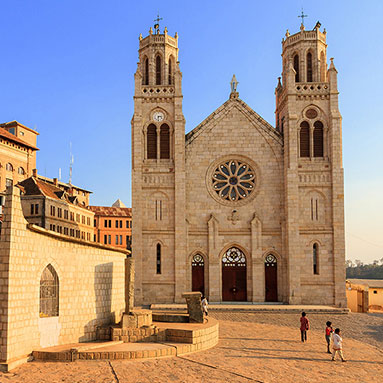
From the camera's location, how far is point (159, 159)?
114 feet

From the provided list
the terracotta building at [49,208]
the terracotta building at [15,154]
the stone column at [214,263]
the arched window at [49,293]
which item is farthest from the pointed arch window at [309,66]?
the terracotta building at [15,154]

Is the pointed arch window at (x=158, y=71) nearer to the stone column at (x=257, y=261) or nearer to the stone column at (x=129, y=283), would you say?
the stone column at (x=257, y=261)

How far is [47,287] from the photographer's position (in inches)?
670

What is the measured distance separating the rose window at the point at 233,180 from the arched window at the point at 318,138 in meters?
→ 4.92

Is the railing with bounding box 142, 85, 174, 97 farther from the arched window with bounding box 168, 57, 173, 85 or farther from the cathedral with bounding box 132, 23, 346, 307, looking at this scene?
the arched window with bounding box 168, 57, 173, 85

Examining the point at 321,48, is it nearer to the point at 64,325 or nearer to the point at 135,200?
the point at 135,200

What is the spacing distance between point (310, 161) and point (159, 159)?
11043mm

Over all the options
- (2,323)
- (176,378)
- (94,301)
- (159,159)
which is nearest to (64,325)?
(94,301)

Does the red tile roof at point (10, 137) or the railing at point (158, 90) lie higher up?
the red tile roof at point (10, 137)

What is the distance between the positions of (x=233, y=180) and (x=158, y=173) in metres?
5.65

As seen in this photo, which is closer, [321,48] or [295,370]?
[295,370]

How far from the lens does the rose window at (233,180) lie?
34875 millimetres

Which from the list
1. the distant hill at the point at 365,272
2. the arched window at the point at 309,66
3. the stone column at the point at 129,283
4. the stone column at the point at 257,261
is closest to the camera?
the stone column at the point at 129,283

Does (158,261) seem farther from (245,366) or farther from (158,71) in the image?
(245,366)
